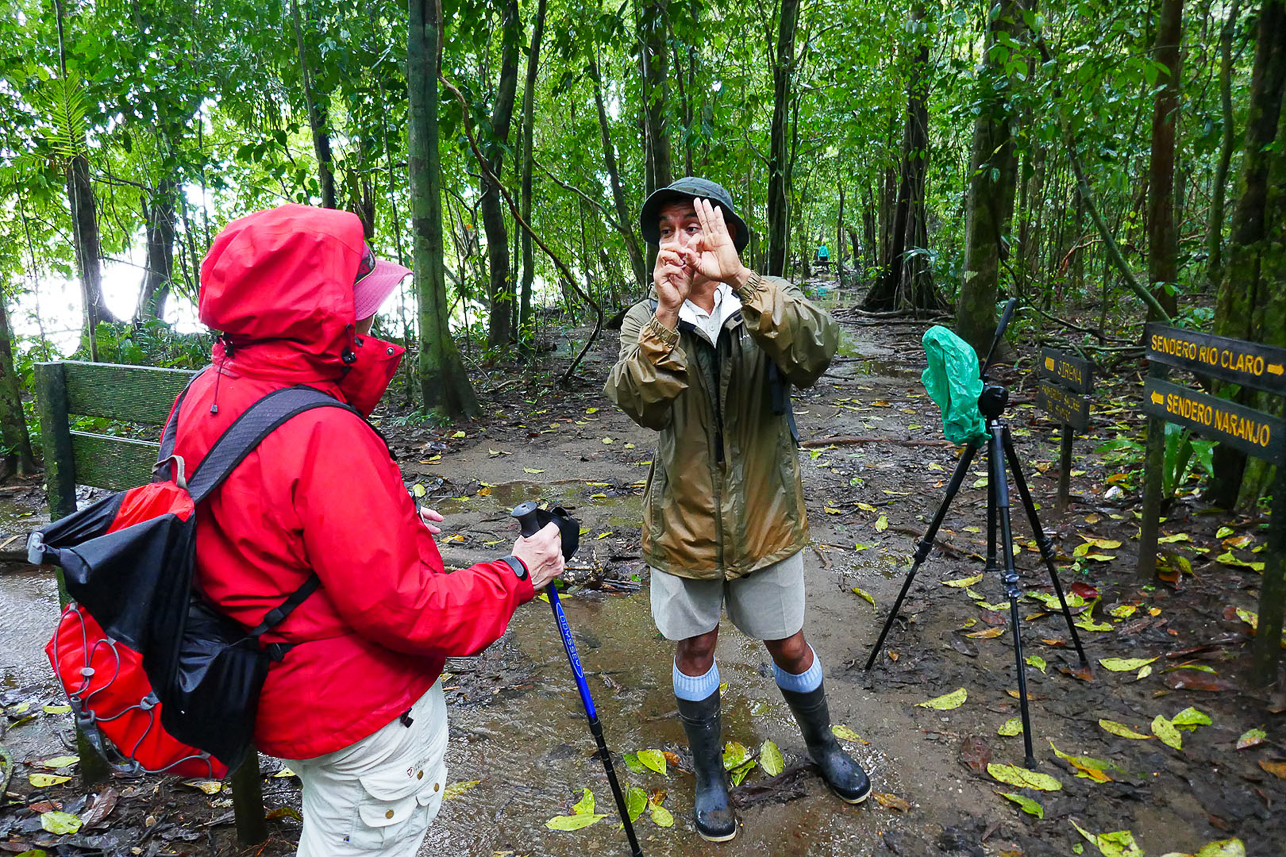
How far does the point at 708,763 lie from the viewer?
279 centimetres

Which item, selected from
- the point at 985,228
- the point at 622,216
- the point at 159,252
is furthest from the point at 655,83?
the point at 159,252

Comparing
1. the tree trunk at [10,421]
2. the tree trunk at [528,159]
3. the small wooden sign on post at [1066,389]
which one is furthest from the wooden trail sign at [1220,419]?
the tree trunk at [10,421]

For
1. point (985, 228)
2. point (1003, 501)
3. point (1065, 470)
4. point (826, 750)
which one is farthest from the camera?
point (985, 228)

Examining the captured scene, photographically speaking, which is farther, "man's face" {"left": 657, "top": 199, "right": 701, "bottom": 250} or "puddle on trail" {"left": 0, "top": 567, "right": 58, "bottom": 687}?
"puddle on trail" {"left": 0, "top": 567, "right": 58, "bottom": 687}

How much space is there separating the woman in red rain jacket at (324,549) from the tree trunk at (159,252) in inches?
456

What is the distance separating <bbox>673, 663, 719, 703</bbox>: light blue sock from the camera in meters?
2.73

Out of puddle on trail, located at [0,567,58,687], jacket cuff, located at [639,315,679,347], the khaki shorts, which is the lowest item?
puddle on trail, located at [0,567,58,687]

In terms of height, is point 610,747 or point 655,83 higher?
point 655,83

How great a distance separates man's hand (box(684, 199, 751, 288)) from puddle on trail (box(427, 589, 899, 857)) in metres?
1.90

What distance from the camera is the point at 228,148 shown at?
15945 mm

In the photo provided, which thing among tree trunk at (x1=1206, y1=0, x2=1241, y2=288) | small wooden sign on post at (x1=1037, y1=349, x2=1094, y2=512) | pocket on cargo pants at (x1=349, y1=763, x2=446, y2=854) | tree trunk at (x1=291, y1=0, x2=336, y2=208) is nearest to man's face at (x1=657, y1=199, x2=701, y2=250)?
pocket on cargo pants at (x1=349, y1=763, x2=446, y2=854)

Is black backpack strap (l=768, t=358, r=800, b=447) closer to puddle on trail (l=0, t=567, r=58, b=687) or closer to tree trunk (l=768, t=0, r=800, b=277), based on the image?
puddle on trail (l=0, t=567, r=58, b=687)

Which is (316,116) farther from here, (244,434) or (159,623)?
(159,623)

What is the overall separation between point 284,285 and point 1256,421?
3.63 metres
